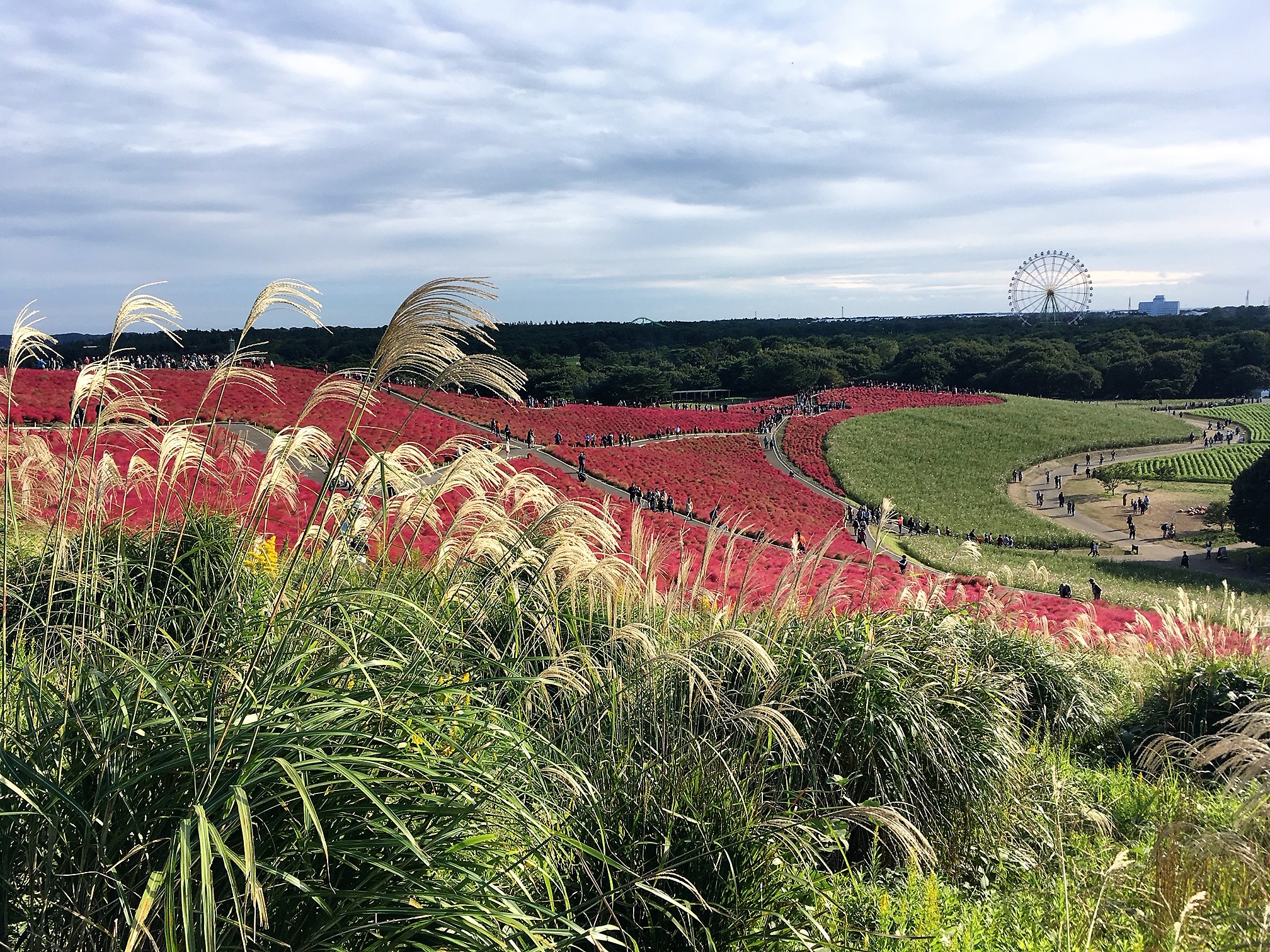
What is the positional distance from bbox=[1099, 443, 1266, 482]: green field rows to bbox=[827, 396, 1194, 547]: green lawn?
5194 mm

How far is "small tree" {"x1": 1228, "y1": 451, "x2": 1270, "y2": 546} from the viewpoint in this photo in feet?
127

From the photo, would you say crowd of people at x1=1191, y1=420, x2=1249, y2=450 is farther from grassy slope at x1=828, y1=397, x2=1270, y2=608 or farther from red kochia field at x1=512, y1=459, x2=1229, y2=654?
red kochia field at x1=512, y1=459, x2=1229, y2=654

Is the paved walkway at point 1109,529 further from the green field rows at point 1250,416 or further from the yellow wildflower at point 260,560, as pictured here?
the yellow wildflower at point 260,560

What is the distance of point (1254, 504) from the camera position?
39281 mm

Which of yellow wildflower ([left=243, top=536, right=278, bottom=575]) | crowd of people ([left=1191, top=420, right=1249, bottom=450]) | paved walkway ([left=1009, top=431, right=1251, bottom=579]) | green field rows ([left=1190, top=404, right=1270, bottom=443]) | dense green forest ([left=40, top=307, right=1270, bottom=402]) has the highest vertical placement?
dense green forest ([left=40, top=307, right=1270, bottom=402])

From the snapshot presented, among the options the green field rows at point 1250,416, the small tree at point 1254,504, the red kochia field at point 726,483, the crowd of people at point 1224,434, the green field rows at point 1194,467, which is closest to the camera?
the red kochia field at point 726,483

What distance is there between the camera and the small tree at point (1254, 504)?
127ft

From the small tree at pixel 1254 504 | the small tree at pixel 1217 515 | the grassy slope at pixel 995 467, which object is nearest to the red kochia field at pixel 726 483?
the grassy slope at pixel 995 467

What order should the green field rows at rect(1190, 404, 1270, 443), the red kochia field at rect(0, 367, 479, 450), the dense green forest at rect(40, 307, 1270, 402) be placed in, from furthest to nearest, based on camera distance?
the dense green forest at rect(40, 307, 1270, 402)
the green field rows at rect(1190, 404, 1270, 443)
the red kochia field at rect(0, 367, 479, 450)

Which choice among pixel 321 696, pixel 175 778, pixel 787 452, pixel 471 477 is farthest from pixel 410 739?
pixel 787 452

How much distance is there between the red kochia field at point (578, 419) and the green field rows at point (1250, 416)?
55.0 metres

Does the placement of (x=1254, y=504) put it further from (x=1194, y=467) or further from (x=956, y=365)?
(x=956, y=365)

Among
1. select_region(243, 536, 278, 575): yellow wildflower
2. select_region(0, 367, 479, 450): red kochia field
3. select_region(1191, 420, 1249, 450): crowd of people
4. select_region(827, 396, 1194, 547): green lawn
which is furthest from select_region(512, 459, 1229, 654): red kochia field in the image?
select_region(1191, 420, 1249, 450): crowd of people

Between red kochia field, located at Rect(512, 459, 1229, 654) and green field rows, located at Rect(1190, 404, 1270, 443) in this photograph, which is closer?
red kochia field, located at Rect(512, 459, 1229, 654)
